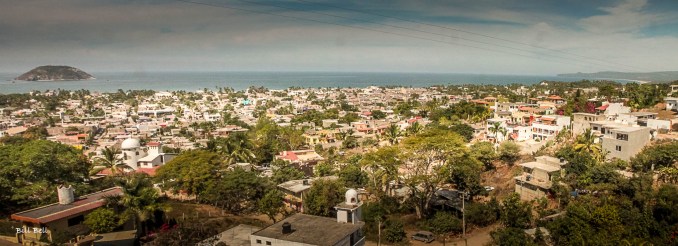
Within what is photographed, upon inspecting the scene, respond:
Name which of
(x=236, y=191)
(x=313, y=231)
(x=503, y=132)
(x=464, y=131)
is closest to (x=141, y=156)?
(x=236, y=191)

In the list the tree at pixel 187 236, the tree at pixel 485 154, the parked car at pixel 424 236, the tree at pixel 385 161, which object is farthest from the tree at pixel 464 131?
the tree at pixel 187 236

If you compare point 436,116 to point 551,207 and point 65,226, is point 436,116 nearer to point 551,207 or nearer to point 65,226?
point 551,207

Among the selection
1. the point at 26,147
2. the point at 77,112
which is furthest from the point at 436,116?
the point at 77,112

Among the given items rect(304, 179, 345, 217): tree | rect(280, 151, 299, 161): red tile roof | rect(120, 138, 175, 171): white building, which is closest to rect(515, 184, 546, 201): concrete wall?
rect(304, 179, 345, 217): tree

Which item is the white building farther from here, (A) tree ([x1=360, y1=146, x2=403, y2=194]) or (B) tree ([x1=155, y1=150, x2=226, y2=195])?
(A) tree ([x1=360, y1=146, x2=403, y2=194])

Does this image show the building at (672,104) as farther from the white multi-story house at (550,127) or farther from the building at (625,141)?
the building at (625,141)

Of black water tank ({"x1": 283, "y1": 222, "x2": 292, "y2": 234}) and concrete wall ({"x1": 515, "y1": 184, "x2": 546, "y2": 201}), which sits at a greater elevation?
black water tank ({"x1": 283, "y1": 222, "x2": 292, "y2": 234})
